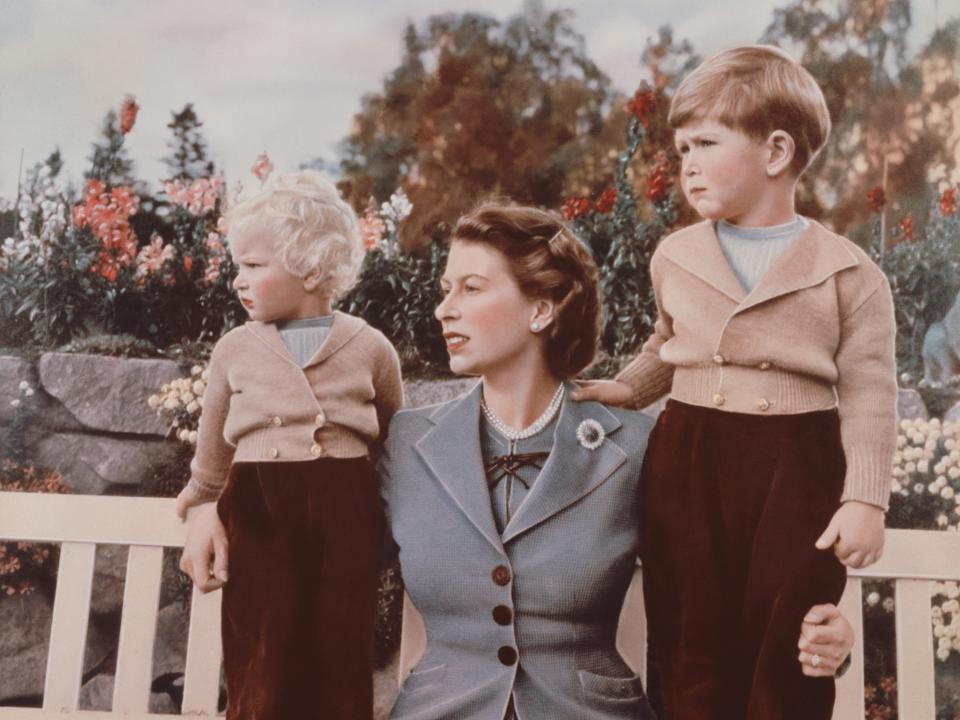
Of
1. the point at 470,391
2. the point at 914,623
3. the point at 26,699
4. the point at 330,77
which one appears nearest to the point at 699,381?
the point at 470,391

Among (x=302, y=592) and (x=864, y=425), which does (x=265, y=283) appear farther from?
(x=864, y=425)

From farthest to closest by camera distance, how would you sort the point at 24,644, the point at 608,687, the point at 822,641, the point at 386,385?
the point at 24,644 < the point at 386,385 < the point at 608,687 < the point at 822,641

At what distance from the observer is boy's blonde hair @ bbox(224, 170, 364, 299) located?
4.15ft

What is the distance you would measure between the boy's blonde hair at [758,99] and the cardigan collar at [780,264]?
0.10m

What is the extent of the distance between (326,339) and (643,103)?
1.96 feet

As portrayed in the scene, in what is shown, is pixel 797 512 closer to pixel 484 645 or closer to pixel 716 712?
pixel 716 712

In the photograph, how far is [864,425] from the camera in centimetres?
110

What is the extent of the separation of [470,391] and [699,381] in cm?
31

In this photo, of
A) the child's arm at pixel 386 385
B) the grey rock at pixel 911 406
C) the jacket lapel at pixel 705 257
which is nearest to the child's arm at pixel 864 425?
the jacket lapel at pixel 705 257

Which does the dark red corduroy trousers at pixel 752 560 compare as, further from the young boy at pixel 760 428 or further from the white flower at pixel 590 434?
the white flower at pixel 590 434

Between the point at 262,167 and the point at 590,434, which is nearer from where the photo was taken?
the point at 590,434

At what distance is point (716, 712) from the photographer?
3.61ft

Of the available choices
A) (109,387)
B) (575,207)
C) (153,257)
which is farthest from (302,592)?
A: (575,207)

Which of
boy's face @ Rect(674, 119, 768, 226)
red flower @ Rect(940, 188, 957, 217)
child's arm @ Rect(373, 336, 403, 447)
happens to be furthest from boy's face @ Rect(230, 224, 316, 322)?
red flower @ Rect(940, 188, 957, 217)
